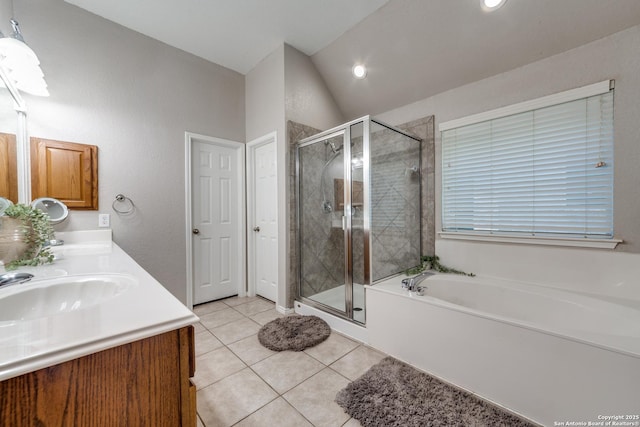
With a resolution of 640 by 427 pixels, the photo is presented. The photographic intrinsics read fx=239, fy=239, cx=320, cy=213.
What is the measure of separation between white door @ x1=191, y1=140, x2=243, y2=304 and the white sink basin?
1.80 metres

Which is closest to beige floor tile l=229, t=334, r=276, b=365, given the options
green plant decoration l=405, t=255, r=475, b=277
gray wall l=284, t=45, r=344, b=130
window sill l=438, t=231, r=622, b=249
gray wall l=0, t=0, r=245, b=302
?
gray wall l=0, t=0, r=245, b=302

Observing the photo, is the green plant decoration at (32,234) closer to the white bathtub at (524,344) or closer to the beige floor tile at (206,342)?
the beige floor tile at (206,342)

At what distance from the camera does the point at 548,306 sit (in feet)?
5.89

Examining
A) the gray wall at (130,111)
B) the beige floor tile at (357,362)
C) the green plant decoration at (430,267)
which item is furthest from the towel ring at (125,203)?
the green plant decoration at (430,267)

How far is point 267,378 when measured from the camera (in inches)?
63.4

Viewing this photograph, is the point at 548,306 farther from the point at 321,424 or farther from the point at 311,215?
the point at 311,215

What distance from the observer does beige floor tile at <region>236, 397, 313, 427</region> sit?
4.17 feet

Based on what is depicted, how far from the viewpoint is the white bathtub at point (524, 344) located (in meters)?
1.14

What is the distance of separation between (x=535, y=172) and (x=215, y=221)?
10.7 feet

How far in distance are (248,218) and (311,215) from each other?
902 millimetres

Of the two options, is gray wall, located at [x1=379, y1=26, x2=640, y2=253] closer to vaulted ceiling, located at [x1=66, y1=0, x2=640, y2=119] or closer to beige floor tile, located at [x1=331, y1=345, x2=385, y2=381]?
vaulted ceiling, located at [x1=66, y1=0, x2=640, y2=119]

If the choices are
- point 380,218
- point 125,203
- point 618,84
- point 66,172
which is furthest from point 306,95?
point 618,84

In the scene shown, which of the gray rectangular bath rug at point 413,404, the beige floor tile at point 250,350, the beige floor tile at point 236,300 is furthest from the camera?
the beige floor tile at point 236,300

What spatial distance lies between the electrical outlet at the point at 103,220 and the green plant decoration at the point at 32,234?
0.96 metres
